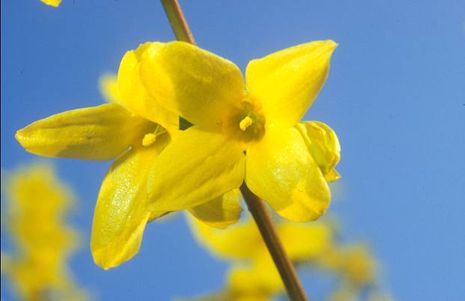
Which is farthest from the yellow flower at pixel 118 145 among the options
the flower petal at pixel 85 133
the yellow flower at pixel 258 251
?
the yellow flower at pixel 258 251

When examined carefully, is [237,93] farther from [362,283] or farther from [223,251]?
[362,283]

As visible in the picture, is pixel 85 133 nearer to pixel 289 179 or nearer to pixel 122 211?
pixel 122 211

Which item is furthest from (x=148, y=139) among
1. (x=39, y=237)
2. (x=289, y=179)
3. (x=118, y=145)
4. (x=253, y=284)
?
(x=39, y=237)

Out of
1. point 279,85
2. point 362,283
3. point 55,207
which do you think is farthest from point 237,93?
point 55,207

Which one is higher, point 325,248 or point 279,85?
point 279,85

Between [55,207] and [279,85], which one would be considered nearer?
[279,85]

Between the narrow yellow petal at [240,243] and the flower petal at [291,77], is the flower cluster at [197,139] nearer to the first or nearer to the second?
the flower petal at [291,77]

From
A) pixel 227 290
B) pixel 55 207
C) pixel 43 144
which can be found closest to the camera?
pixel 43 144
